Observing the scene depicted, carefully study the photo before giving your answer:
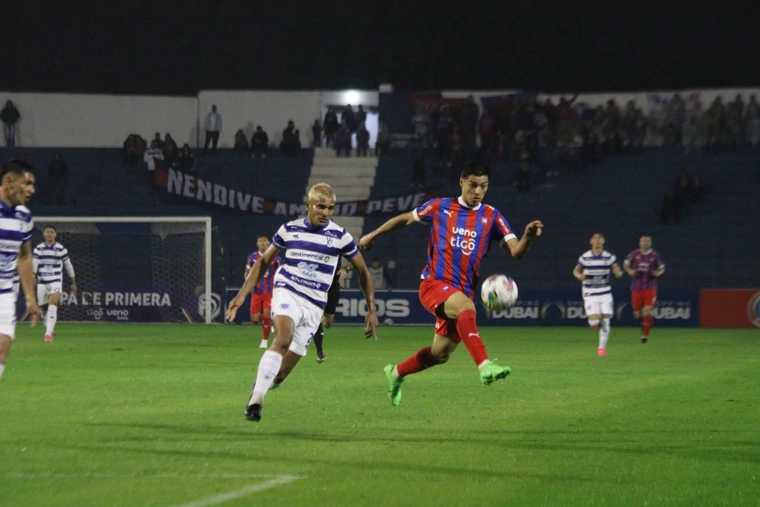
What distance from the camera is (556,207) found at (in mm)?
35875

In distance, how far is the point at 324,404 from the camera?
11258mm

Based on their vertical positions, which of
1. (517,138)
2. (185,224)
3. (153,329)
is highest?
(517,138)

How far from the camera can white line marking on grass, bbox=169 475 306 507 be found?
19.8ft

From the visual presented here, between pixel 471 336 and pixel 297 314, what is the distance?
58.4 inches

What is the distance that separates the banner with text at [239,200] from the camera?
119ft

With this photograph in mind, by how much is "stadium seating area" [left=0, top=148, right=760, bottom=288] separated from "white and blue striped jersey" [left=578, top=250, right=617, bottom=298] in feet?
36.4

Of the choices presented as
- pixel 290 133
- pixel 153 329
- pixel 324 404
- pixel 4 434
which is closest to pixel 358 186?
pixel 290 133

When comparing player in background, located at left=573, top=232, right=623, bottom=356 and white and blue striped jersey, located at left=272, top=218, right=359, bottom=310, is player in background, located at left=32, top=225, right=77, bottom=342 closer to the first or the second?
player in background, located at left=573, top=232, right=623, bottom=356

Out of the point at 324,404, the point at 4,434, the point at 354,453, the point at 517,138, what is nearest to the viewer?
the point at 354,453

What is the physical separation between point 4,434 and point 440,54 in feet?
115

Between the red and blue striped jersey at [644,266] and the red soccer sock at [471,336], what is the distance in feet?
50.2

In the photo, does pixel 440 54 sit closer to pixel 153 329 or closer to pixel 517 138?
pixel 517 138

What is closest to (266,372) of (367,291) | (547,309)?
(367,291)

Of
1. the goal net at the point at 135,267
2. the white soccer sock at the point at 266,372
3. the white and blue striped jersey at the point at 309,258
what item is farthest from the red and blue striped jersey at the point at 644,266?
the white soccer sock at the point at 266,372
